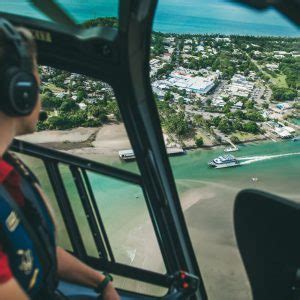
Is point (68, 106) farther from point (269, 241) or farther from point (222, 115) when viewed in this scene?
point (269, 241)

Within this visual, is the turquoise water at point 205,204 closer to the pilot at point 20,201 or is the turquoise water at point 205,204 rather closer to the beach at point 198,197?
the beach at point 198,197

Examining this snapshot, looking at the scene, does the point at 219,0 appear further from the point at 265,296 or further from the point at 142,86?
the point at 265,296

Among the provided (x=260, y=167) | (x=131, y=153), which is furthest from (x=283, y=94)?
(x=131, y=153)

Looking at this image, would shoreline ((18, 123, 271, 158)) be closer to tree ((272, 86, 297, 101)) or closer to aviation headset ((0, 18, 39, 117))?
tree ((272, 86, 297, 101))

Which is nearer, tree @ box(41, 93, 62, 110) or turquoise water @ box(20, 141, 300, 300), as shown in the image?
turquoise water @ box(20, 141, 300, 300)

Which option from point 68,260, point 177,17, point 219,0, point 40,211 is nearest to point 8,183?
point 40,211

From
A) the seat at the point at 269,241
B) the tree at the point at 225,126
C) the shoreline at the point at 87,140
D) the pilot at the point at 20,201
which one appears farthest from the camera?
the shoreline at the point at 87,140

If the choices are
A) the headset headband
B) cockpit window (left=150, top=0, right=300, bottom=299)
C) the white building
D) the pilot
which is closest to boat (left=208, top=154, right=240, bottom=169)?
cockpit window (left=150, top=0, right=300, bottom=299)

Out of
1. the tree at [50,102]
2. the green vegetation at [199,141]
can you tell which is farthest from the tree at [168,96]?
the tree at [50,102]
